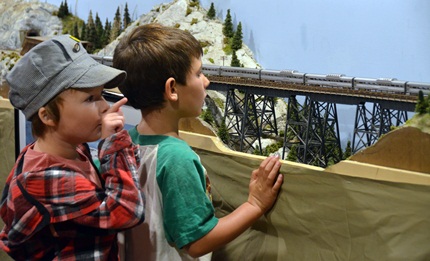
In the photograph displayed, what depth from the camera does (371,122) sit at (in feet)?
7.77

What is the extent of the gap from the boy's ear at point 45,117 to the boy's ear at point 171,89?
0.35 m

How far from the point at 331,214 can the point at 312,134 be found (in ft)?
4.20

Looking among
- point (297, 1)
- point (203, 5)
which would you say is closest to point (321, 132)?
point (297, 1)

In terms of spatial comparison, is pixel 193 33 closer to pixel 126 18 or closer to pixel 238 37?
pixel 238 37

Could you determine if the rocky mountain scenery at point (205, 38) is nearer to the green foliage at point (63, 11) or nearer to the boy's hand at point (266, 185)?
the green foliage at point (63, 11)

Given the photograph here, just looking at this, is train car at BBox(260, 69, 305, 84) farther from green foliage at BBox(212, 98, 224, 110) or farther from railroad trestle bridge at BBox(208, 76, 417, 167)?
green foliage at BBox(212, 98, 224, 110)

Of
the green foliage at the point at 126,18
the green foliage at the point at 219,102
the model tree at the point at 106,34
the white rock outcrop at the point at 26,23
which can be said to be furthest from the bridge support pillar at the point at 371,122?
the white rock outcrop at the point at 26,23

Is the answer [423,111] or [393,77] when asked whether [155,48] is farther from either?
[393,77]

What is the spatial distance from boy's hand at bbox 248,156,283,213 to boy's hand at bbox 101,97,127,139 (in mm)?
467

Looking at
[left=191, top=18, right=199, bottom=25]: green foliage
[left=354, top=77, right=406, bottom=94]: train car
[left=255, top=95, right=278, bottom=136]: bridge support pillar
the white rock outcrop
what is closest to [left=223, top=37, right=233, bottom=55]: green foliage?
[left=191, top=18, right=199, bottom=25]: green foliage

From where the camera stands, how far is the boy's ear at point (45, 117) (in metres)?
1.58

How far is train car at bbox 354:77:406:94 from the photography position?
2225 mm

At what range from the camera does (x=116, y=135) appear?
5.10 feet

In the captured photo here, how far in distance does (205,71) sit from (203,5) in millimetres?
432
